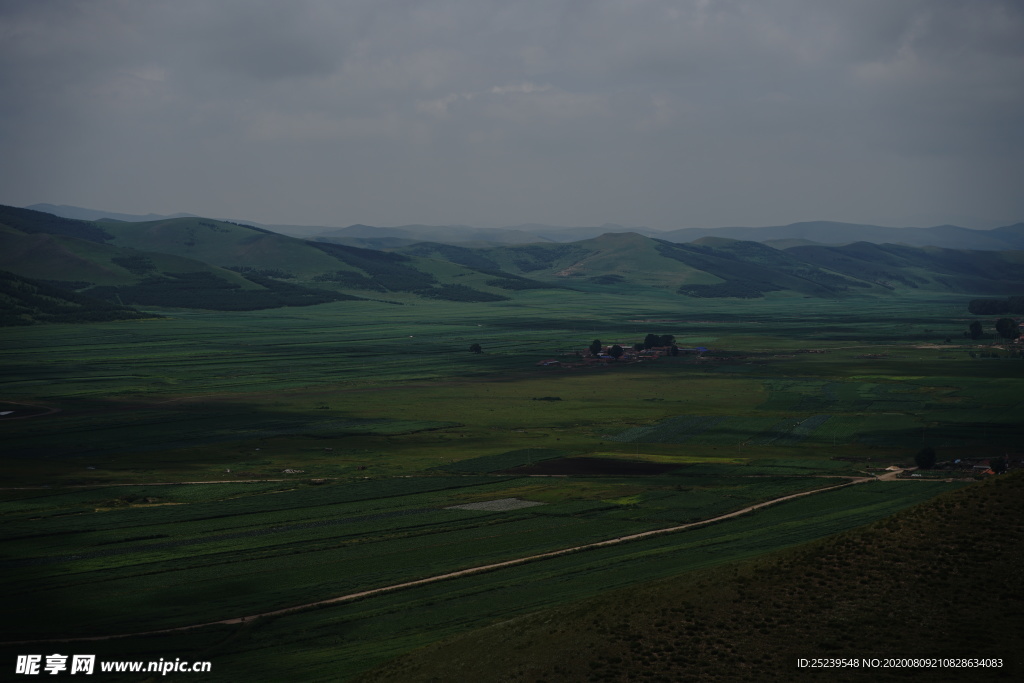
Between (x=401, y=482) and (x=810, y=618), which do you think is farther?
(x=401, y=482)

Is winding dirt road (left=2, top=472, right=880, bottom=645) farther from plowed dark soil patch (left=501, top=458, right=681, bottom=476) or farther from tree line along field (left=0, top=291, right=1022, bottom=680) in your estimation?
plowed dark soil patch (left=501, top=458, right=681, bottom=476)

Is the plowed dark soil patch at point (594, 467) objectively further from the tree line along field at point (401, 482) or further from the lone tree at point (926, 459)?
the lone tree at point (926, 459)

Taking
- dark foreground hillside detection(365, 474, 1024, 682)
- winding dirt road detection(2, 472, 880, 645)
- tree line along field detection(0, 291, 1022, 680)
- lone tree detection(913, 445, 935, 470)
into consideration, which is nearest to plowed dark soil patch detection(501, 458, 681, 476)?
tree line along field detection(0, 291, 1022, 680)

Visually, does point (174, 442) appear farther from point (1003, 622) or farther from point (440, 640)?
point (1003, 622)

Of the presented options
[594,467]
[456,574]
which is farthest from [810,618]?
[594,467]
